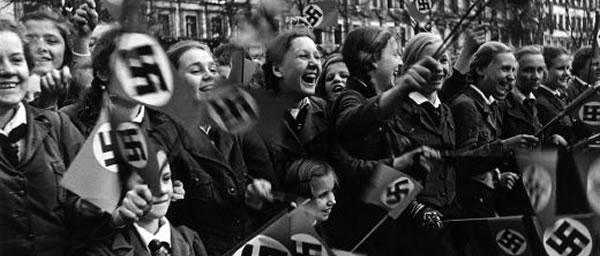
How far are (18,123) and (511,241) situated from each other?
3.09 metres

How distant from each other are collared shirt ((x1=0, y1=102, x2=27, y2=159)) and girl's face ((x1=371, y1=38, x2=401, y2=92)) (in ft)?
6.88

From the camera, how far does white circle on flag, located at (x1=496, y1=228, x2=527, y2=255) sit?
6.59 meters

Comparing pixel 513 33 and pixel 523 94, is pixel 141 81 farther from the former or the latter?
pixel 523 94

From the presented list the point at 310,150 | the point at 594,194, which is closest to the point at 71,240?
the point at 310,150

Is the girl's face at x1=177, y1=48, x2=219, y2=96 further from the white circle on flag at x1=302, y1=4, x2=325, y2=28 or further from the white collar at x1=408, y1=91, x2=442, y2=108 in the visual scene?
the white circle on flag at x1=302, y1=4, x2=325, y2=28

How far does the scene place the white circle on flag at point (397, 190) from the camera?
548 cm

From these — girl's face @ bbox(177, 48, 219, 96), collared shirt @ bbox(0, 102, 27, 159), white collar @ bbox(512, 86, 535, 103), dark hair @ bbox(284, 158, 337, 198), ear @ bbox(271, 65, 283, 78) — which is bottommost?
dark hair @ bbox(284, 158, 337, 198)

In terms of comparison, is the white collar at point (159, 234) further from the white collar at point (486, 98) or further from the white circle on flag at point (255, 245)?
the white collar at point (486, 98)

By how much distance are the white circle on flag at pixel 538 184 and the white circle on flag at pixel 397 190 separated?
37.4 inches

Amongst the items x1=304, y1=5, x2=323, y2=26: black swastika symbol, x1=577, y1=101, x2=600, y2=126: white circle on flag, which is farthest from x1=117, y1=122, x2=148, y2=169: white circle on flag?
x1=304, y1=5, x2=323, y2=26: black swastika symbol

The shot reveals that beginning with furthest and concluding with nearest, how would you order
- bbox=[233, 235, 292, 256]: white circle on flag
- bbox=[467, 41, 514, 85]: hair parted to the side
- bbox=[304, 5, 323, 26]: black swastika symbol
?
bbox=[304, 5, 323, 26]: black swastika symbol → bbox=[467, 41, 514, 85]: hair parted to the side → bbox=[233, 235, 292, 256]: white circle on flag

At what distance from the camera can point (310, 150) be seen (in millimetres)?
5711

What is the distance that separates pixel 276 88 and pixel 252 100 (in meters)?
1.16

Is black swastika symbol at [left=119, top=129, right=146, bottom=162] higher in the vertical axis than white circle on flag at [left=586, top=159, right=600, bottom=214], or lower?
higher
